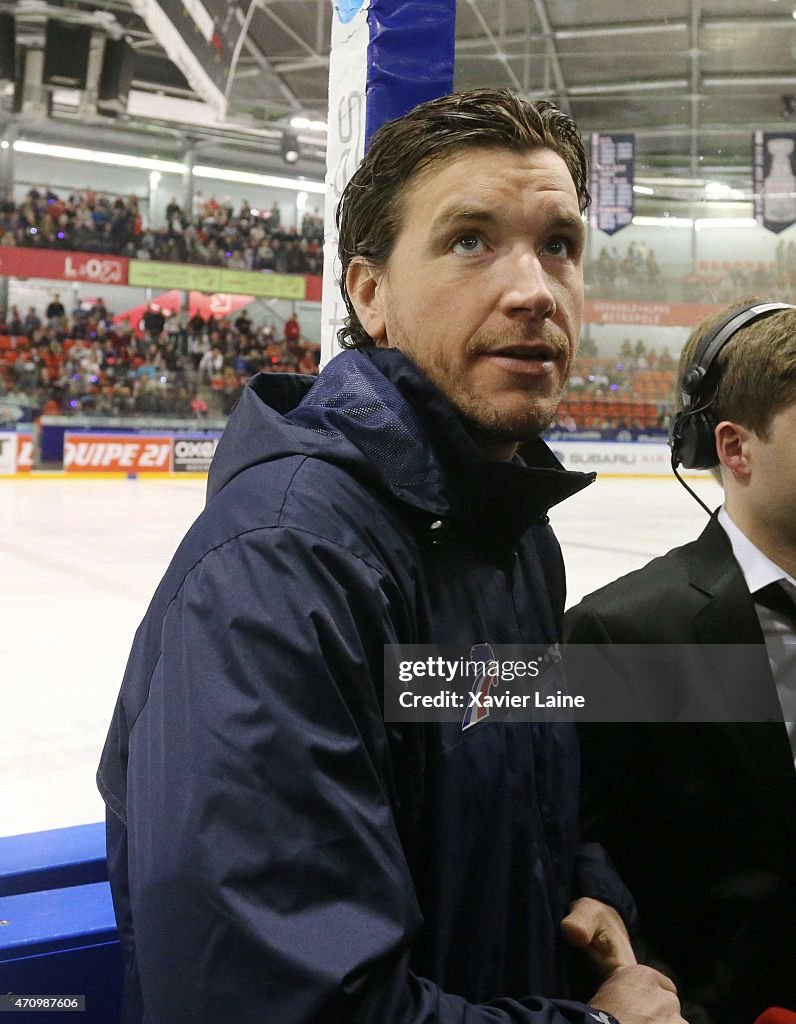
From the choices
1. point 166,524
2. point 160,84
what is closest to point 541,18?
point 160,84

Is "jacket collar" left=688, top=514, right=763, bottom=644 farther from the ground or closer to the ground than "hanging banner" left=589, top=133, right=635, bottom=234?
closer to the ground

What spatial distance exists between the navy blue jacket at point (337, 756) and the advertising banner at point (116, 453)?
13.9 m

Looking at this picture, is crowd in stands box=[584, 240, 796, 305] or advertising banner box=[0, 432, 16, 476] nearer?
advertising banner box=[0, 432, 16, 476]

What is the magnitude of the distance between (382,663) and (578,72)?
64.4 feet

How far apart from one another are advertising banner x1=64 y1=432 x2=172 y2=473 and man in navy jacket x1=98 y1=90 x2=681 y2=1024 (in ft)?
45.2

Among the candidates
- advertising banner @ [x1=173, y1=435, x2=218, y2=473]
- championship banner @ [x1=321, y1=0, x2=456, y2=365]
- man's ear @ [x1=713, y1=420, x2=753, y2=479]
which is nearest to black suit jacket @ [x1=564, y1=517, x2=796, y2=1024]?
man's ear @ [x1=713, y1=420, x2=753, y2=479]

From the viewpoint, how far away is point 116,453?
1452cm

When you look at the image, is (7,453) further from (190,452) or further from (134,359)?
(134,359)

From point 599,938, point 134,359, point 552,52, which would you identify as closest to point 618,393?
point 552,52

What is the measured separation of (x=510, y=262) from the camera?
3.58 ft

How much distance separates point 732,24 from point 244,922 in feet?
60.1

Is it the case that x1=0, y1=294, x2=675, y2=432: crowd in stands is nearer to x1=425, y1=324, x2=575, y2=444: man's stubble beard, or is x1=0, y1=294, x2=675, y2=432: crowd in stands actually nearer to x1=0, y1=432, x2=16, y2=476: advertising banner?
x1=0, y1=432, x2=16, y2=476: advertising banner

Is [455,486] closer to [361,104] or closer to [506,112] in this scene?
[506,112]

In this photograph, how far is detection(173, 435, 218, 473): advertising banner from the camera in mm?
15109
